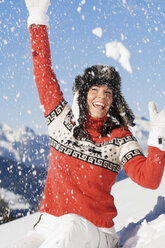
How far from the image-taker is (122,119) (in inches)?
74.4

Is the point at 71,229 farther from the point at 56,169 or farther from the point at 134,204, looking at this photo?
the point at 134,204

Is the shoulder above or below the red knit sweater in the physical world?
above

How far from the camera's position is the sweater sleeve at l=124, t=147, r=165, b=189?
1.54m

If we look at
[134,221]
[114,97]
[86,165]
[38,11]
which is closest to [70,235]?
A: [86,165]

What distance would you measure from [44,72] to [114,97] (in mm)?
419

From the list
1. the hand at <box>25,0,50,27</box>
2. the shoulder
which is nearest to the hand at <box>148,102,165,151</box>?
the shoulder

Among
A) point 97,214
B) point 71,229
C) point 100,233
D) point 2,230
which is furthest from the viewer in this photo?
point 2,230

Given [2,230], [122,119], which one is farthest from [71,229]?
[2,230]

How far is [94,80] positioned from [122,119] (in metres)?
0.27

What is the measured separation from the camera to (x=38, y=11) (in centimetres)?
198

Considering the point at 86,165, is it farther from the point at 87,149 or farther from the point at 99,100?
the point at 99,100

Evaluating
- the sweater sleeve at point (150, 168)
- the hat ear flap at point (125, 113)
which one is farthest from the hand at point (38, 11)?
the sweater sleeve at point (150, 168)

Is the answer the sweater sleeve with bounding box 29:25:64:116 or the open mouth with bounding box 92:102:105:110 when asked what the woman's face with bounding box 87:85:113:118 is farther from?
the sweater sleeve with bounding box 29:25:64:116

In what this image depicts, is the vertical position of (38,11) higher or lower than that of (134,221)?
higher
